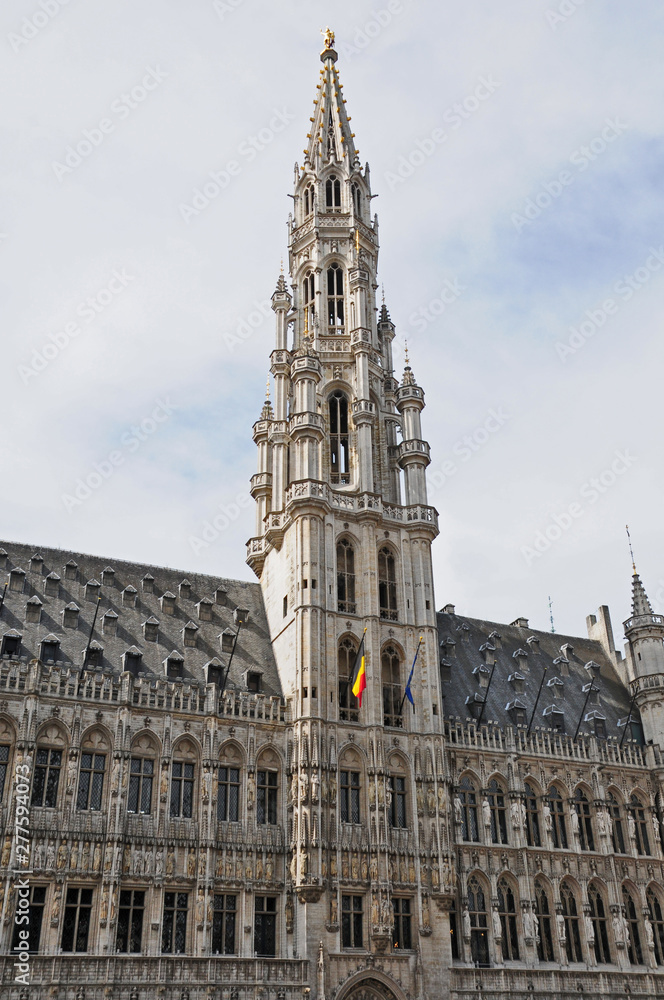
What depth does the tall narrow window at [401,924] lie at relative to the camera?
49469 mm

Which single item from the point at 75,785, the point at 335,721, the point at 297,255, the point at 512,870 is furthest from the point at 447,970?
the point at 297,255

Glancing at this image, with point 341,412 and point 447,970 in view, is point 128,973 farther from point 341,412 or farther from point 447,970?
point 341,412

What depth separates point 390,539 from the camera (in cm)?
5969

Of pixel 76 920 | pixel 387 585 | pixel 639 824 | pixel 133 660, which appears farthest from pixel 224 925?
pixel 639 824

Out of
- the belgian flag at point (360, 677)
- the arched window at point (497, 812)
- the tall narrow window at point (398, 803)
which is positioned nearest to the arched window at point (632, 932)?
the arched window at point (497, 812)

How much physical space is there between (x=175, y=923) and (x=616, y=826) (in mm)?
28353

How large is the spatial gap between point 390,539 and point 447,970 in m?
23.4

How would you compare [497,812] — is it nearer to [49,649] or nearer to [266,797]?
[266,797]

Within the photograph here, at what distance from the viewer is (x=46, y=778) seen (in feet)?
152

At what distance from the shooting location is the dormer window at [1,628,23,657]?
4962 centimetres

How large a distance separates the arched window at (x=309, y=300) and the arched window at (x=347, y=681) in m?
22.2

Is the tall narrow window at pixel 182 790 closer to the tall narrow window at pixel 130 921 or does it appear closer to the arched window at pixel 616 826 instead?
the tall narrow window at pixel 130 921

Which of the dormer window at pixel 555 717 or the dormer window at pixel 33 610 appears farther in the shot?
the dormer window at pixel 555 717

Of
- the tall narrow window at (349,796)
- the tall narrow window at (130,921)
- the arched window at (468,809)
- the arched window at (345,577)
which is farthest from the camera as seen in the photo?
the arched window at (345,577)
